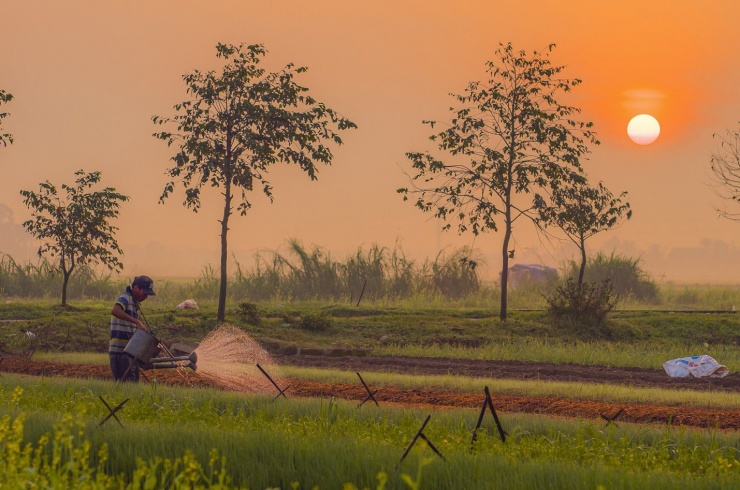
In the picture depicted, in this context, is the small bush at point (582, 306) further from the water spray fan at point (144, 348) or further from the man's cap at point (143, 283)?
the man's cap at point (143, 283)

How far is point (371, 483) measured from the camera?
28.8 ft

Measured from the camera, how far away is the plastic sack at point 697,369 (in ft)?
76.9

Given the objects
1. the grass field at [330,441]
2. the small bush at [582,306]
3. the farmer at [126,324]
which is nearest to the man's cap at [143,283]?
the farmer at [126,324]

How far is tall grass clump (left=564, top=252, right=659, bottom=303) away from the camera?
5478 cm

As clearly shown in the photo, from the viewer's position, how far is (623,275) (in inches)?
2175

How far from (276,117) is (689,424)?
21.4 metres

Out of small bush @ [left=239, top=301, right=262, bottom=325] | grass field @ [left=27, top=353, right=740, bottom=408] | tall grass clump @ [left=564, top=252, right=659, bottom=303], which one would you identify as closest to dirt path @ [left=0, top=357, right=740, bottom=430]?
grass field @ [left=27, top=353, right=740, bottom=408]

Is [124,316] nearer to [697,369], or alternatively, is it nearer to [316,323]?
[697,369]

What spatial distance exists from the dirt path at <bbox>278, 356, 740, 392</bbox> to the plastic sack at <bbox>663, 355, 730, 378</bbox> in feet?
0.73

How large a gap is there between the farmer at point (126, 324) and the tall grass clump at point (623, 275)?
4016cm

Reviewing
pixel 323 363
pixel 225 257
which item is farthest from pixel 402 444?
pixel 225 257

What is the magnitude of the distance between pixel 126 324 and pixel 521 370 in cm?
1025

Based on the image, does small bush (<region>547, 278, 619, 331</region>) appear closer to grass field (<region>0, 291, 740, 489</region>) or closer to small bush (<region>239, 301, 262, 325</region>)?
grass field (<region>0, 291, 740, 489</region>)

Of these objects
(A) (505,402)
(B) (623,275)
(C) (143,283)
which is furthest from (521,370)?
(B) (623,275)
